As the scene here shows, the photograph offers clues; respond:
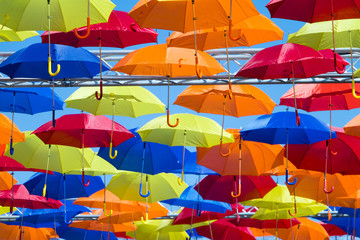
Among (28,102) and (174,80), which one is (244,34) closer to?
(174,80)

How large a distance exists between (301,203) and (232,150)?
8.79ft

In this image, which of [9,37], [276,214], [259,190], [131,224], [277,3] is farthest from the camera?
[131,224]

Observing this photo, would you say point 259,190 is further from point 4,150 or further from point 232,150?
point 4,150

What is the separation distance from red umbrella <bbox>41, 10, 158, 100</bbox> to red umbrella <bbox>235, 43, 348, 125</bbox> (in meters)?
1.60

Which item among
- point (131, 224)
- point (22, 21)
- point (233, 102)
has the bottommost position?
point (131, 224)

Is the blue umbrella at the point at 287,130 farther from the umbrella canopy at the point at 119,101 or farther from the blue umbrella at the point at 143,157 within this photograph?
the blue umbrella at the point at 143,157

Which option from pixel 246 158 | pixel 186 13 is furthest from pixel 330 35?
pixel 246 158

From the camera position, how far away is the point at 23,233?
59.2 feet

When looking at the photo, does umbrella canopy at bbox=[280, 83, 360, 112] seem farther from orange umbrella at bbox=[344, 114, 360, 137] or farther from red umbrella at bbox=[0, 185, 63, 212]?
red umbrella at bbox=[0, 185, 63, 212]

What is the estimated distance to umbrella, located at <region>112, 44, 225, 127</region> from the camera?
9758 mm

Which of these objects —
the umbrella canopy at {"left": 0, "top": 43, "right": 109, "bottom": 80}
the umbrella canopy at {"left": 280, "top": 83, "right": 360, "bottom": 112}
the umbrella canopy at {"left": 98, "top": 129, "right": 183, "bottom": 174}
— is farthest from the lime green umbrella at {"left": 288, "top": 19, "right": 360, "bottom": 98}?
the umbrella canopy at {"left": 98, "top": 129, "right": 183, "bottom": 174}

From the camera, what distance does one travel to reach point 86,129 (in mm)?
11812

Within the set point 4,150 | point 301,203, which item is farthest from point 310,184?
point 4,150

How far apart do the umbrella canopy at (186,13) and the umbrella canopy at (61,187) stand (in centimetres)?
803
